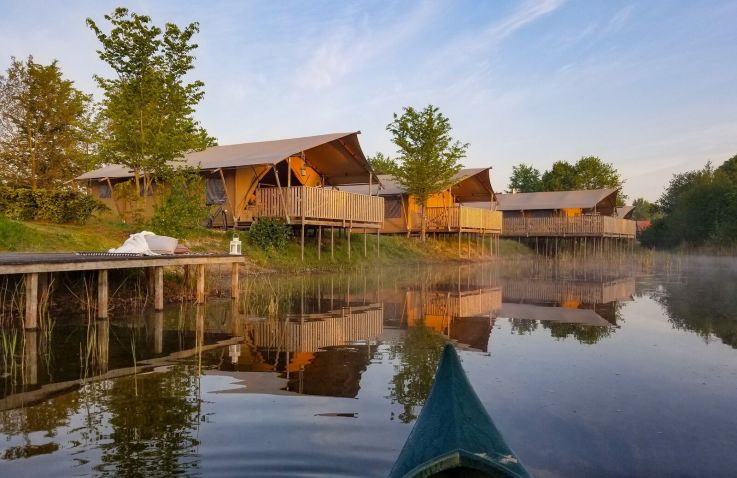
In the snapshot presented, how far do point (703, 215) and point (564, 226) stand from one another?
19.0m

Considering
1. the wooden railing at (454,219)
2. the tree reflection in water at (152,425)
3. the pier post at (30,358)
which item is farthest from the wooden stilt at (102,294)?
the wooden railing at (454,219)

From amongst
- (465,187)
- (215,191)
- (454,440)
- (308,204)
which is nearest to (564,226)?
(465,187)

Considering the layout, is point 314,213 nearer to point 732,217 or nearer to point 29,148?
point 29,148

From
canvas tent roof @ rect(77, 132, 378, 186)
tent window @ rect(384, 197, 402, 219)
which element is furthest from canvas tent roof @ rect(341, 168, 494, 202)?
canvas tent roof @ rect(77, 132, 378, 186)

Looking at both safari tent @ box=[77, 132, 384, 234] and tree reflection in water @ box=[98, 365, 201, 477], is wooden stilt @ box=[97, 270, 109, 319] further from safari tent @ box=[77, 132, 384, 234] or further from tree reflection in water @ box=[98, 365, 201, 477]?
safari tent @ box=[77, 132, 384, 234]

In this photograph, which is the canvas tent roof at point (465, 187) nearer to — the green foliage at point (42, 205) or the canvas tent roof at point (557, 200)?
the canvas tent roof at point (557, 200)

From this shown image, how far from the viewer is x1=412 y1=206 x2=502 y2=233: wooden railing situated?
117ft

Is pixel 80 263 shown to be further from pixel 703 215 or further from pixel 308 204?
pixel 703 215

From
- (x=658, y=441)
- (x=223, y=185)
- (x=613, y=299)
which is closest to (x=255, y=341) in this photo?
(x=658, y=441)

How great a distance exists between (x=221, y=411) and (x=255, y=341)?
12.0ft

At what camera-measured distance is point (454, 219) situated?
118 ft

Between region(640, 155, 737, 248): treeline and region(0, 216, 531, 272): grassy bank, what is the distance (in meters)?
21.9

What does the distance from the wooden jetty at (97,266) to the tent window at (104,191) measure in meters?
17.2

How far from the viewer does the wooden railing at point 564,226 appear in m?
42.6
